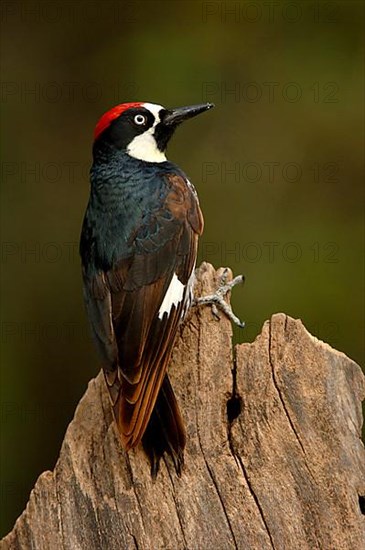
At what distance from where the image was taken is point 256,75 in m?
6.42

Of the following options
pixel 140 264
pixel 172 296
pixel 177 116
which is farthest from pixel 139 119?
pixel 172 296

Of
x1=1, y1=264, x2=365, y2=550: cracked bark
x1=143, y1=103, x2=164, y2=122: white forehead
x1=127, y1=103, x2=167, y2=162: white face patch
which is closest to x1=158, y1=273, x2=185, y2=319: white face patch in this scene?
x1=1, y1=264, x2=365, y2=550: cracked bark

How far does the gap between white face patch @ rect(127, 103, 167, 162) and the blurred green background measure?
1.67 metres

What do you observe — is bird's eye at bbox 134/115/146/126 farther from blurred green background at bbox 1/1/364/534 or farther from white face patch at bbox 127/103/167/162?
blurred green background at bbox 1/1/364/534

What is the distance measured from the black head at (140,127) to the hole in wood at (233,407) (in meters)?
1.13

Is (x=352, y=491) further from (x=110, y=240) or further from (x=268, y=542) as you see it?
(x=110, y=240)

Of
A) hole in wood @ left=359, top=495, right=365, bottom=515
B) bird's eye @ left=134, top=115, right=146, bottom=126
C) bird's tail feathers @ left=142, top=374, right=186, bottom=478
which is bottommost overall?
hole in wood @ left=359, top=495, right=365, bottom=515

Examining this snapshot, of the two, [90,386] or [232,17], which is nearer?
[90,386]

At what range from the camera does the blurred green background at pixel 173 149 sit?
6172 mm

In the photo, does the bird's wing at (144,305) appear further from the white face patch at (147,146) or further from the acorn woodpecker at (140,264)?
the white face patch at (147,146)

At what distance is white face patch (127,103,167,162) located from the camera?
14.0ft

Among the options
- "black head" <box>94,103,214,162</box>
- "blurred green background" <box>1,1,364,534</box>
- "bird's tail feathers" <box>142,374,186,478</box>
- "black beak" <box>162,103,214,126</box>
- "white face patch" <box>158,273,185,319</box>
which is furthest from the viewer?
"blurred green background" <box>1,1,364,534</box>

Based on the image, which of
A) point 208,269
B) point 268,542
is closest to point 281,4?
point 208,269

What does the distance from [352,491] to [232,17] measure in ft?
12.2
